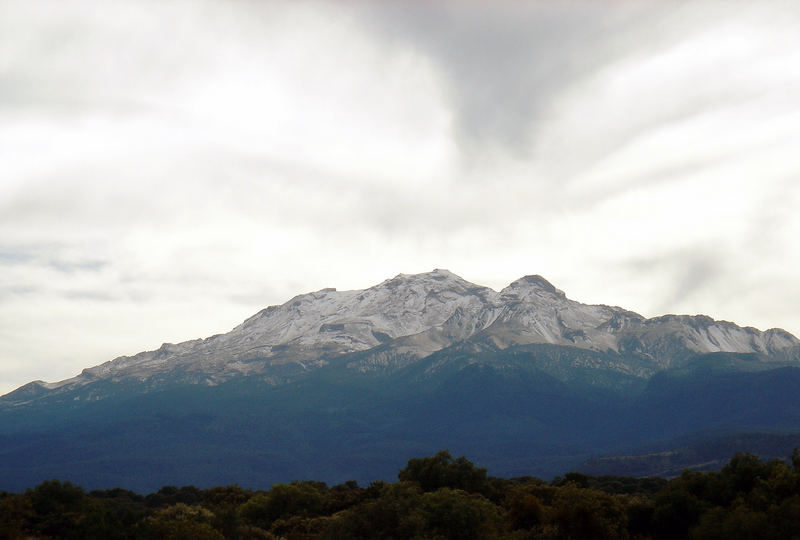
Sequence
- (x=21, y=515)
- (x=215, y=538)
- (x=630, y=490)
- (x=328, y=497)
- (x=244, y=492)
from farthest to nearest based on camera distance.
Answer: (x=630, y=490), (x=244, y=492), (x=328, y=497), (x=21, y=515), (x=215, y=538)

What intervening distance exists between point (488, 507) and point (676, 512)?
15.4 meters

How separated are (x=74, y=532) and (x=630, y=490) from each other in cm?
8645

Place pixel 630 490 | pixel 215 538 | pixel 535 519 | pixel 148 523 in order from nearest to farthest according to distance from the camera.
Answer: pixel 215 538, pixel 148 523, pixel 535 519, pixel 630 490

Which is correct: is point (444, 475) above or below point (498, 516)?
above

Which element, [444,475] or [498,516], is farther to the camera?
[444,475]

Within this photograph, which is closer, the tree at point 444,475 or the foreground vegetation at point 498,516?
the foreground vegetation at point 498,516

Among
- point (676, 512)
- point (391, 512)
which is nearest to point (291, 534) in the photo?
point (391, 512)

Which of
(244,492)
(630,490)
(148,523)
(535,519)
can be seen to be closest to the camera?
(148,523)

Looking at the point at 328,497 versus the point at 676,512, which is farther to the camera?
the point at 328,497

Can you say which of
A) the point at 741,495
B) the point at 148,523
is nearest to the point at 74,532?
the point at 148,523

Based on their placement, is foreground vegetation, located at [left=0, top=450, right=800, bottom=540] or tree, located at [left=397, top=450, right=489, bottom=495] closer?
foreground vegetation, located at [left=0, top=450, right=800, bottom=540]

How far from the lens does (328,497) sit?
99.9 metres

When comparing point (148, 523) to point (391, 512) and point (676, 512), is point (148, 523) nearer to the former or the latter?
point (391, 512)

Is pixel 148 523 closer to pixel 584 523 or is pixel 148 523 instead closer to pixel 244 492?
pixel 584 523
